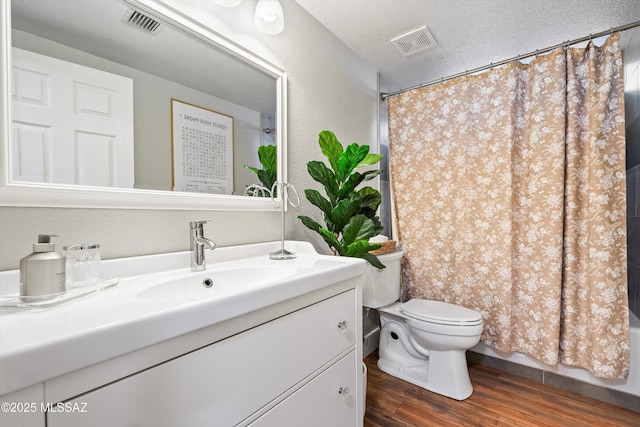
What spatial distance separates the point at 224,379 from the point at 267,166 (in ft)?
3.12

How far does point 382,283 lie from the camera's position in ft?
6.06

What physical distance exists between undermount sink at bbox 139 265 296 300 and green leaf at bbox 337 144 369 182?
61 centimetres

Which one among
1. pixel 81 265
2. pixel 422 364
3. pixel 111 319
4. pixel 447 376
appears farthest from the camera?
pixel 422 364

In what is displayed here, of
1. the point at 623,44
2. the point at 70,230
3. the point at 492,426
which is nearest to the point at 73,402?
the point at 70,230

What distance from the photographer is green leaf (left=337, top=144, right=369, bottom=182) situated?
55.3 inches

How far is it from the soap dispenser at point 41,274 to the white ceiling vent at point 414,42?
2.05 m

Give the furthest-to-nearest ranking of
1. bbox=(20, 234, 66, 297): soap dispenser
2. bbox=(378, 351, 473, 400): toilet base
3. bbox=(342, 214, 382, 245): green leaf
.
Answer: bbox=(378, 351, 473, 400): toilet base < bbox=(342, 214, 382, 245): green leaf < bbox=(20, 234, 66, 297): soap dispenser

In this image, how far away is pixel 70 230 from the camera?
803mm

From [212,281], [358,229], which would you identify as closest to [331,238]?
[358,229]

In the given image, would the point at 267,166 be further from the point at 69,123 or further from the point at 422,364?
the point at 422,364

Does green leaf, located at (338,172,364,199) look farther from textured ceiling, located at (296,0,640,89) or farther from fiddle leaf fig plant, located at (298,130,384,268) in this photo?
textured ceiling, located at (296,0,640,89)

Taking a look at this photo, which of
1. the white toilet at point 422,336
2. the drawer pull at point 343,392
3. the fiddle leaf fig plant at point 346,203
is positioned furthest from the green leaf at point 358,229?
the drawer pull at point 343,392

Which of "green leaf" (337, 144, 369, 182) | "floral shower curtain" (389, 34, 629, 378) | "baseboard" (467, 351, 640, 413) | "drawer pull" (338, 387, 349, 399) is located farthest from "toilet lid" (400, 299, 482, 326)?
"green leaf" (337, 144, 369, 182)

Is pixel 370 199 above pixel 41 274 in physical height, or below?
above
